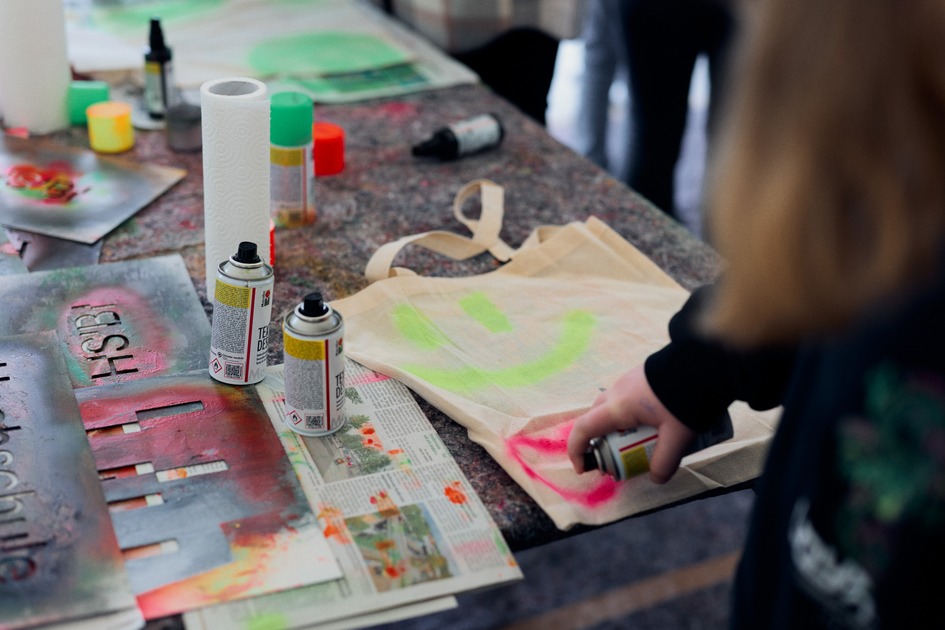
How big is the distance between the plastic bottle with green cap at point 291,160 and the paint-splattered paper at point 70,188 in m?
0.19

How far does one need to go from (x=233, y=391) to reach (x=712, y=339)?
45 centimetres

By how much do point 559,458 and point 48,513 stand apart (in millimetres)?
423

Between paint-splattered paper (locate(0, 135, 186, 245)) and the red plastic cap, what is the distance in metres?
0.20

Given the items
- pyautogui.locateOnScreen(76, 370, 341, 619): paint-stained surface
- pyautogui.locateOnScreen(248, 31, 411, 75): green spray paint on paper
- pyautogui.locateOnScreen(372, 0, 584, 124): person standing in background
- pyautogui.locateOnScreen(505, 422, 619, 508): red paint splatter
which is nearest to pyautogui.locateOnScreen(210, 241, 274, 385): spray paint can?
pyautogui.locateOnScreen(76, 370, 341, 619): paint-stained surface

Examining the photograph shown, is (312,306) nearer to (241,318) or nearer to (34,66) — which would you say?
(241,318)

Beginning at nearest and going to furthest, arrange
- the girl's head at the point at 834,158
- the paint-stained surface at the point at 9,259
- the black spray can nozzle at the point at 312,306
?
the girl's head at the point at 834,158
the black spray can nozzle at the point at 312,306
the paint-stained surface at the point at 9,259

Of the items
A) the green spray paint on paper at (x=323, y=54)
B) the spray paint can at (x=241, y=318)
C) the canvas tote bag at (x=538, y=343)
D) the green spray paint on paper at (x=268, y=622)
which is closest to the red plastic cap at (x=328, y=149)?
the canvas tote bag at (x=538, y=343)

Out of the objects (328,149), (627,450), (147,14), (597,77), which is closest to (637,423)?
(627,450)

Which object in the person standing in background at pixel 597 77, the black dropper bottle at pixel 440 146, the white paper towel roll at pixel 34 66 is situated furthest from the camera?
the person standing in background at pixel 597 77

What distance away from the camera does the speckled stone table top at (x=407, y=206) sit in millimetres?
1062

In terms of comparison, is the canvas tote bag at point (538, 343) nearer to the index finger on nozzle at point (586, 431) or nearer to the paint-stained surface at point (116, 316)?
the index finger on nozzle at point (586, 431)

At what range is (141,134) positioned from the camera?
136cm

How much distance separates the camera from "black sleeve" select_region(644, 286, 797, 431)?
69 cm

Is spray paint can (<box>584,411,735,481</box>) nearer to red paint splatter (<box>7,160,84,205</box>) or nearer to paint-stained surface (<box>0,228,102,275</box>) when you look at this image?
paint-stained surface (<box>0,228,102,275</box>)
